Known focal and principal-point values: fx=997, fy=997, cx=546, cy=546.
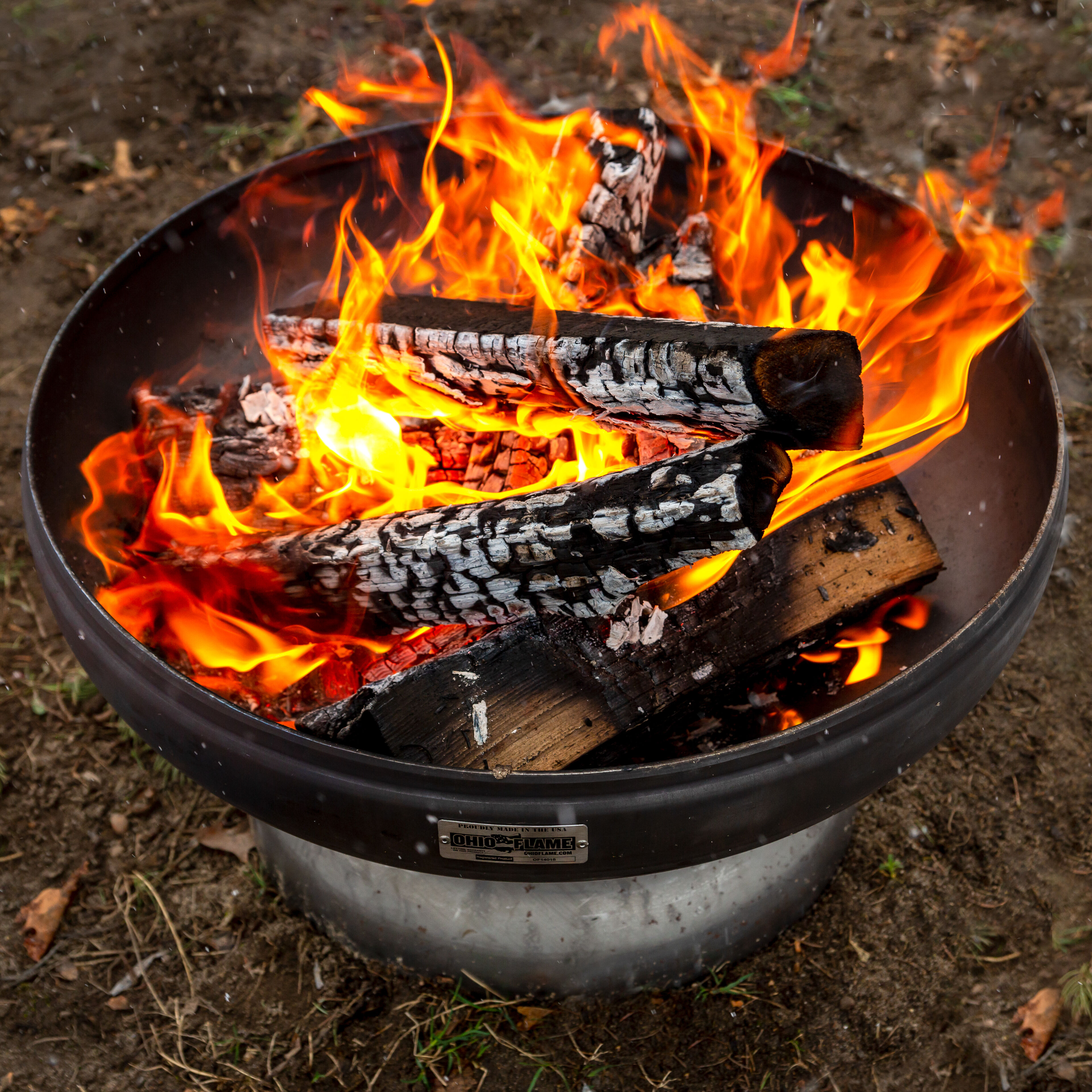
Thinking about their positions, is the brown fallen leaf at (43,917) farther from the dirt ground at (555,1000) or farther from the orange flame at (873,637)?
the orange flame at (873,637)

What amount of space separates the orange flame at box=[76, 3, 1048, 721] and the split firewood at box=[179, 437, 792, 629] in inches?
4.5

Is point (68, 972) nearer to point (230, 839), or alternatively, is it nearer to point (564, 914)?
point (230, 839)

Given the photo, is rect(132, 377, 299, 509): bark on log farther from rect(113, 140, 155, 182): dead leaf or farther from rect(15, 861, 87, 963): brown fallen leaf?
rect(113, 140, 155, 182): dead leaf

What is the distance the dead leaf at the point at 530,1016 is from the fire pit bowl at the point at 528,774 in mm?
67

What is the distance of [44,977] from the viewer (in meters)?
2.38

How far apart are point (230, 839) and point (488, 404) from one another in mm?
1381

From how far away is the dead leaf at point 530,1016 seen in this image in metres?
2.30

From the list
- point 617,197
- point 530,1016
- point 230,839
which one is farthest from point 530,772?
point 617,197

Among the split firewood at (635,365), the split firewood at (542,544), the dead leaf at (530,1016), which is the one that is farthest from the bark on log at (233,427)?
the dead leaf at (530,1016)

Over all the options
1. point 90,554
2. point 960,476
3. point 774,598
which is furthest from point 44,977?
point 960,476

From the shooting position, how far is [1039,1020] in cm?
229

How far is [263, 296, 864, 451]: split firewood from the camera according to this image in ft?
5.08

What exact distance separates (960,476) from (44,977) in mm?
2478

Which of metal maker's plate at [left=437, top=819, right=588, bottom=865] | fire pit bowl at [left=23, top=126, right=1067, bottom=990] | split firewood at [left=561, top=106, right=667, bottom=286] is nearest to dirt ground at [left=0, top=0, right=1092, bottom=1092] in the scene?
fire pit bowl at [left=23, top=126, right=1067, bottom=990]
